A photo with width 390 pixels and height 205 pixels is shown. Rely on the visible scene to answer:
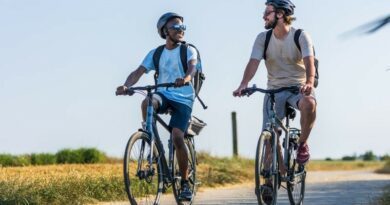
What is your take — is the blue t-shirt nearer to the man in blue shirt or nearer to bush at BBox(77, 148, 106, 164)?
the man in blue shirt

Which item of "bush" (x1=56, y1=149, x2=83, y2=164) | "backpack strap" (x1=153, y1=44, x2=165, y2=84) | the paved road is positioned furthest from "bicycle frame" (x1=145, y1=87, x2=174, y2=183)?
"bush" (x1=56, y1=149, x2=83, y2=164)

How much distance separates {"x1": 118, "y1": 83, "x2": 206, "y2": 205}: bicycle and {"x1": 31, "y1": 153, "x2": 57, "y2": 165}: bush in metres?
10.0

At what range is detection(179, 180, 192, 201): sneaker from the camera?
345 inches

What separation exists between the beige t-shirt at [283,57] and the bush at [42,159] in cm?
1128

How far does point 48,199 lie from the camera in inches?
384

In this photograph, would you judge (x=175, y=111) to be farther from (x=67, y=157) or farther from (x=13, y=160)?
(x=67, y=157)

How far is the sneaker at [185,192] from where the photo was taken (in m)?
8.76

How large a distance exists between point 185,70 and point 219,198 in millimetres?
3534

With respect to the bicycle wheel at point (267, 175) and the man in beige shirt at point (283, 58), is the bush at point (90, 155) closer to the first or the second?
the man in beige shirt at point (283, 58)

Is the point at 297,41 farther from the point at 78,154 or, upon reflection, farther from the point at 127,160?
the point at 78,154

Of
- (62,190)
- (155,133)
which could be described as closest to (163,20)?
(155,133)

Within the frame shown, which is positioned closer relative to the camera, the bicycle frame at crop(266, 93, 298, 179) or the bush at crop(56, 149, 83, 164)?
the bicycle frame at crop(266, 93, 298, 179)

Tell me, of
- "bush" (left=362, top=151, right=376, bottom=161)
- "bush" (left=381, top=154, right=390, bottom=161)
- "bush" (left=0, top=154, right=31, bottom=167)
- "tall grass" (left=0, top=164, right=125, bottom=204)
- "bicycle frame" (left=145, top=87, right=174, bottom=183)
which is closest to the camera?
"bicycle frame" (left=145, top=87, right=174, bottom=183)

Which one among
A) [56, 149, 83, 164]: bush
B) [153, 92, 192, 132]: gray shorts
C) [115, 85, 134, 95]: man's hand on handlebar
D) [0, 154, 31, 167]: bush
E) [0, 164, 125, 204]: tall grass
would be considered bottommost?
[0, 164, 125, 204]: tall grass
